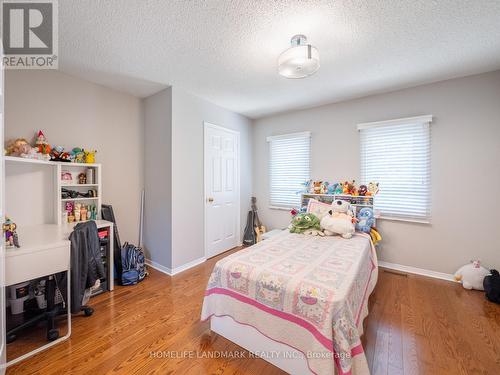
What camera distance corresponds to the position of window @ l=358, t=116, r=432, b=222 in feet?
9.42

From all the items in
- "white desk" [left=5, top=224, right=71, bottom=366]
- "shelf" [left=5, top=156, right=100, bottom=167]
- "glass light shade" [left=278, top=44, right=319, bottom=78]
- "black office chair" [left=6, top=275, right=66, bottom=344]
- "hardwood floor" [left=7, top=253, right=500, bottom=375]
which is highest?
"glass light shade" [left=278, top=44, right=319, bottom=78]

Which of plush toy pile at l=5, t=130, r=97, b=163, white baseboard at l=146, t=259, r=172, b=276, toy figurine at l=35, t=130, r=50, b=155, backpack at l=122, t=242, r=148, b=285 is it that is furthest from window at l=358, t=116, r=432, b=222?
toy figurine at l=35, t=130, r=50, b=155

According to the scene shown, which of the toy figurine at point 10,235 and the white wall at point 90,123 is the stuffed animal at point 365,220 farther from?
the toy figurine at point 10,235

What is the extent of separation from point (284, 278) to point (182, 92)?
2732 mm

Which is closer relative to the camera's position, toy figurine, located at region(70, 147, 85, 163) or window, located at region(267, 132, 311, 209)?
toy figurine, located at region(70, 147, 85, 163)

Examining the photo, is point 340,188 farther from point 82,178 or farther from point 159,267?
point 82,178

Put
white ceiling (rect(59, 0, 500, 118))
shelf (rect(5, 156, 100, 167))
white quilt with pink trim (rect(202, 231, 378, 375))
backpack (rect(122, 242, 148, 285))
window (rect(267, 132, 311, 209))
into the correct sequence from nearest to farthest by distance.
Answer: white quilt with pink trim (rect(202, 231, 378, 375)) → white ceiling (rect(59, 0, 500, 118)) → shelf (rect(5, 156, 100, 167)) → backpack (rect(122, 242, 148, 285)) → window (rect(267, 132, 311, 209))

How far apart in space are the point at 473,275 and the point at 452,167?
128cm

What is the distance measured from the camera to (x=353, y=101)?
3385 mm

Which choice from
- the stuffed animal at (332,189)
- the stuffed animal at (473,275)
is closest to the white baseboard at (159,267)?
the stuffed animal at (332,189)

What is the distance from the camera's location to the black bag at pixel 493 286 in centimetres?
224

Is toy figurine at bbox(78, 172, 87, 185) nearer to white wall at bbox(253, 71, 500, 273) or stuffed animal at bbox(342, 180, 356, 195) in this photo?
stuffed animal at bbox(342, 180, 356, 195)

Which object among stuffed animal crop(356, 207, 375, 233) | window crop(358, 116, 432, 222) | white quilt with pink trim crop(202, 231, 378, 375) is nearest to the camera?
white quilt with pink trim crop(202, 231, 378, 375)

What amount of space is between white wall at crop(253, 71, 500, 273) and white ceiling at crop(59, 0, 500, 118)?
0.24m
